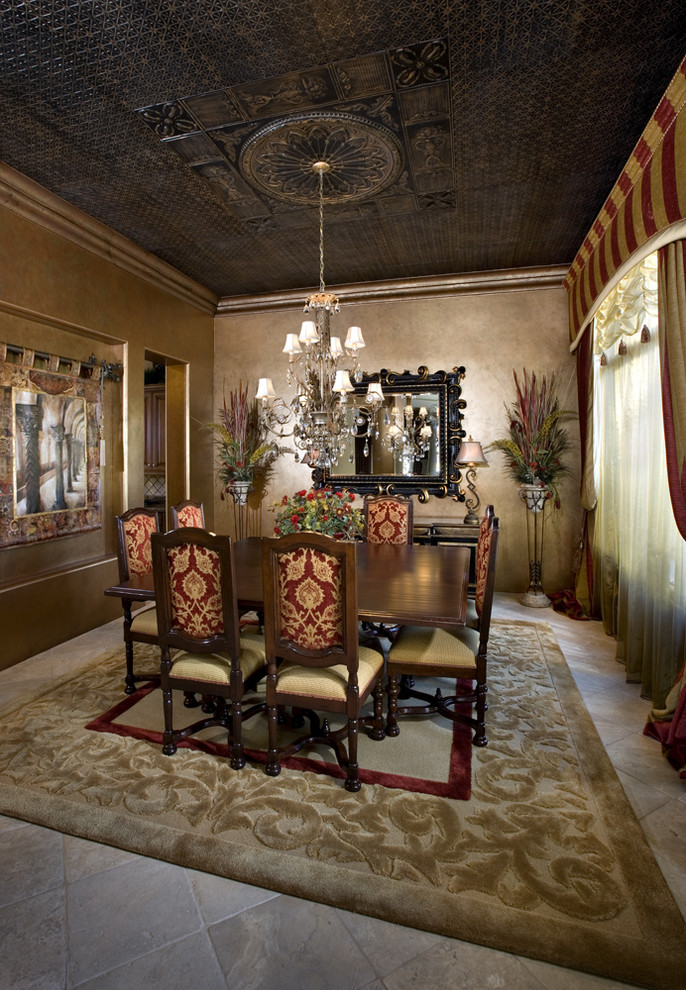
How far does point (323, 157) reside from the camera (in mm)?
3021

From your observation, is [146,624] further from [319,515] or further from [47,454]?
[47,454]

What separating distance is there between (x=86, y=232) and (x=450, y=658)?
4029mm

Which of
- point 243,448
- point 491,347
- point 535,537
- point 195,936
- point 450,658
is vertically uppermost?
point 491,347

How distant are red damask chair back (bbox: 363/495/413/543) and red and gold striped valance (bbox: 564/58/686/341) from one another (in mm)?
2158

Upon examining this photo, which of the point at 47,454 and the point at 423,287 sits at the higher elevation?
the point at 423,287

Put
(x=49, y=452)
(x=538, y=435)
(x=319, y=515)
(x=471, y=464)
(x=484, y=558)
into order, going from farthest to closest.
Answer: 1. (x=471, y=464)
2. (x=538, y=435)
3. (x=49, y=452)
4. (x=319, y=515)
5. (x=484, y=558)

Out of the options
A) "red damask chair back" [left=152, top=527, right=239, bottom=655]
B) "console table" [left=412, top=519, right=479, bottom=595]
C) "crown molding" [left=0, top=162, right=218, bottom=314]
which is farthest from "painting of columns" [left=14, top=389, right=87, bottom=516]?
"console table" [left=412, top=519, right=479, bottom=595]

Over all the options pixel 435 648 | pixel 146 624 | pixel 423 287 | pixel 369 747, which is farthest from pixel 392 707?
pixel 423 287

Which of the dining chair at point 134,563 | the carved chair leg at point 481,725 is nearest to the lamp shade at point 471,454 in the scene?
the carved chair leg at point 481,725

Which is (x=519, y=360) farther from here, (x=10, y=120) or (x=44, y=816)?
(x=44, y=816)

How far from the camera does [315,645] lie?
2.08 metres

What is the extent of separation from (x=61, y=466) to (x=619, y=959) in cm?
413

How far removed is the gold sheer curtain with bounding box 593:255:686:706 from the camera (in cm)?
274

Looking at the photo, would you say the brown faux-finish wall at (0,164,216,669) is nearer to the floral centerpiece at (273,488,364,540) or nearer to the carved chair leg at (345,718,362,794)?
the floral centerpiece at (273,488,364,540)
